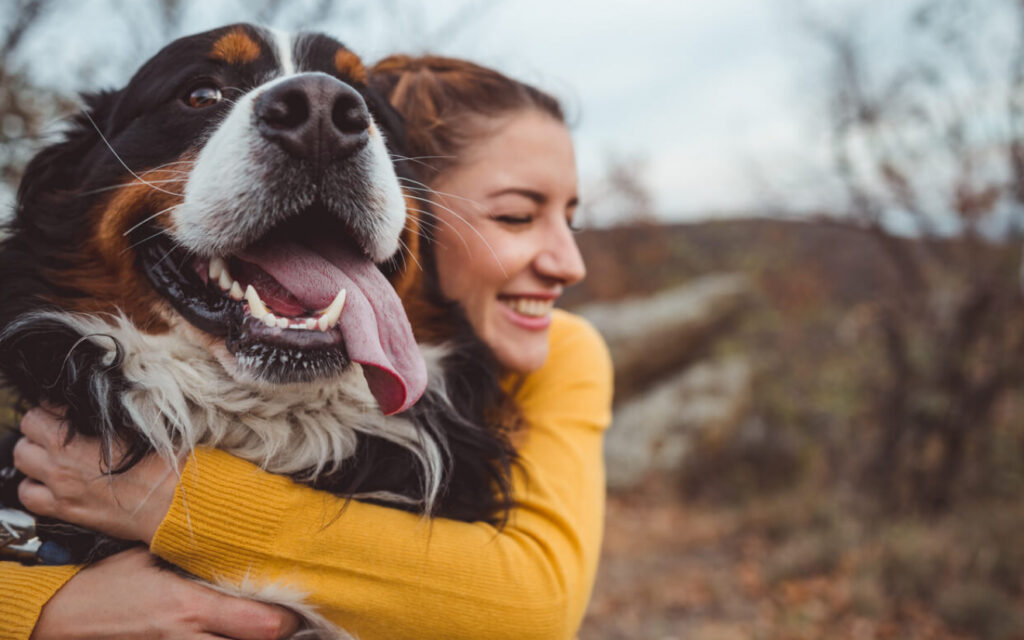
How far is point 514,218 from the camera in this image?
2293mm

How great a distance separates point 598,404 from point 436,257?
0.68 metres

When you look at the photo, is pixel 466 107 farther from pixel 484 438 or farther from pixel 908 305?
pixel 908 305

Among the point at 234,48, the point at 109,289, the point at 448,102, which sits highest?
the point at 448,102

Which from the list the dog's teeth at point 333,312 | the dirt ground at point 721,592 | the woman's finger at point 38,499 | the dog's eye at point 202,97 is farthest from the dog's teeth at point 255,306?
the dirt ground at point 721,592

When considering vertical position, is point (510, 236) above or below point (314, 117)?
above

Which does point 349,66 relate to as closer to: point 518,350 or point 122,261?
point 122,261

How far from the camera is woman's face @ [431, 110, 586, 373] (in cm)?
223

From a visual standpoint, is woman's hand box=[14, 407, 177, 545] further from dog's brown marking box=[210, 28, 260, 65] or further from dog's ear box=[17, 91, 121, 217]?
dog's brown marking box=[210, 28, 260, 65]

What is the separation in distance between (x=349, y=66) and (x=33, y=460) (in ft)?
4.00

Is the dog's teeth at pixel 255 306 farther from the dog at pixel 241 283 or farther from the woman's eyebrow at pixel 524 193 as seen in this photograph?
the woman's eyebrow at pixel 524 193

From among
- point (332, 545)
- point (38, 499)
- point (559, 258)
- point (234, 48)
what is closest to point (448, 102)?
point (559, 258)

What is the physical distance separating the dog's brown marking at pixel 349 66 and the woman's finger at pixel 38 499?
4.01 ft

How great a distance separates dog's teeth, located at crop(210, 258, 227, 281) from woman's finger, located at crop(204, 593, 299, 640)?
2.27 ft

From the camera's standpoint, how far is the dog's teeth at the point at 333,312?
1.54 meters
